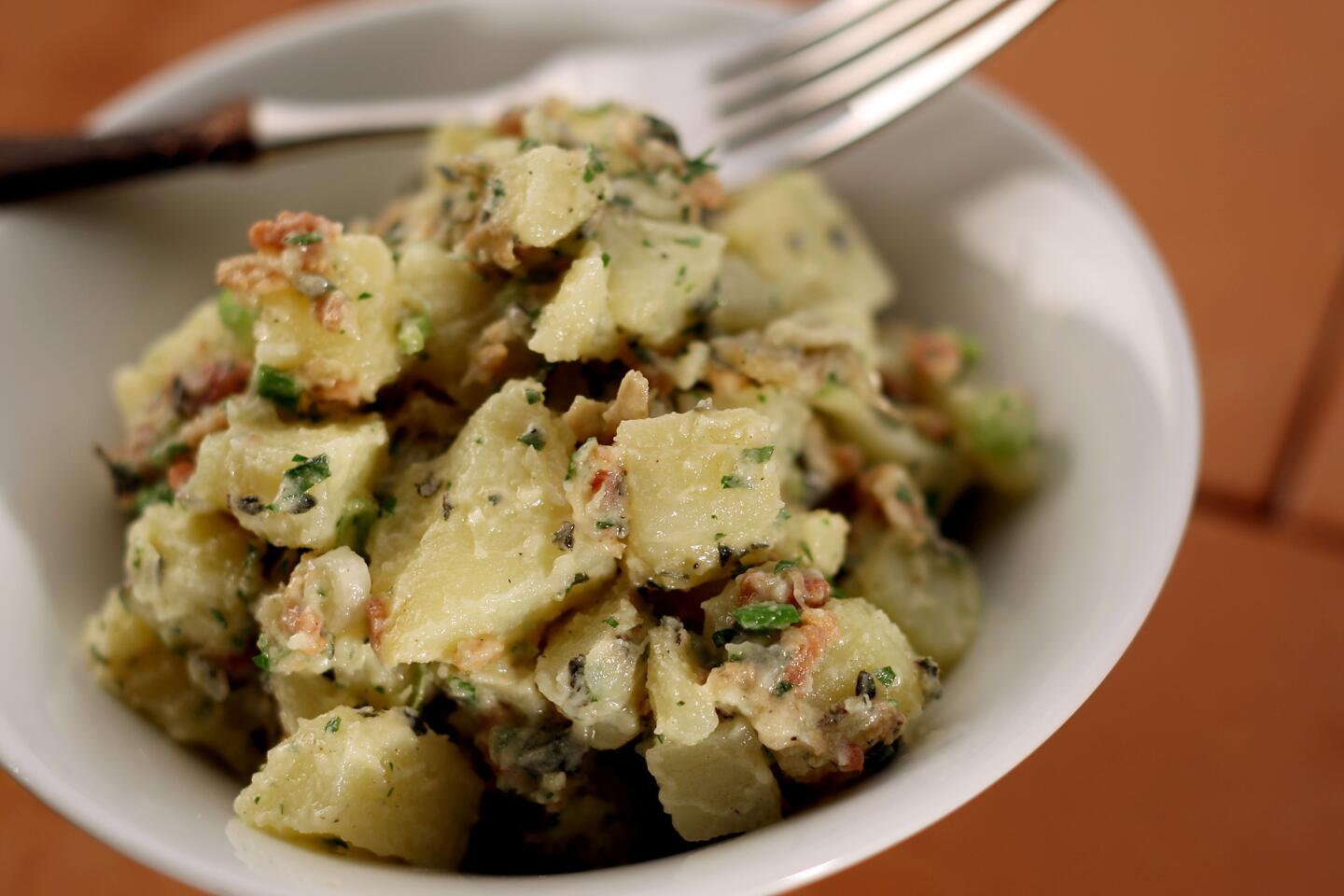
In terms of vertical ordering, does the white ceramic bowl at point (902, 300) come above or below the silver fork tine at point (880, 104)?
below

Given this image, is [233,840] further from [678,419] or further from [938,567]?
[938,567]

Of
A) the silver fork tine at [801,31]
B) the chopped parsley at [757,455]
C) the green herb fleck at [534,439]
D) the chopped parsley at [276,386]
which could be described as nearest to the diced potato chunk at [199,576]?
the chopped parsley at [276,386]

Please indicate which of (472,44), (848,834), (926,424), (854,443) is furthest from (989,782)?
(472,44)

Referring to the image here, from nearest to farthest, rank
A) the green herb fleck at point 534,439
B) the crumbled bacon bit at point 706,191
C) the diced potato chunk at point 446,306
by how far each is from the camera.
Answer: the green herb fleck at point 534,439, the diced potato chunk at point 446,306, the crumbled bacon bit at point 706,191

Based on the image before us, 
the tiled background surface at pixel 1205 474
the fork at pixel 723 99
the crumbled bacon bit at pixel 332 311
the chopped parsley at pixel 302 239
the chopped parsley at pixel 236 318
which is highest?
the fork at pixel 723 99

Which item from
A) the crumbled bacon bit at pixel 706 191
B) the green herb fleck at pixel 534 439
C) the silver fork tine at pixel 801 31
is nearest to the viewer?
the green herb fleck at pixel 534 439

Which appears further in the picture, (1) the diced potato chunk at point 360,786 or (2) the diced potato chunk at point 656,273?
(2) the diced potato chunk at point 656,273

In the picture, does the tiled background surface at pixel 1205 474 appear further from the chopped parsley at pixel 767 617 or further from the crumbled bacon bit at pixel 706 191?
the crumbled bacon bit at pixel 706 191
